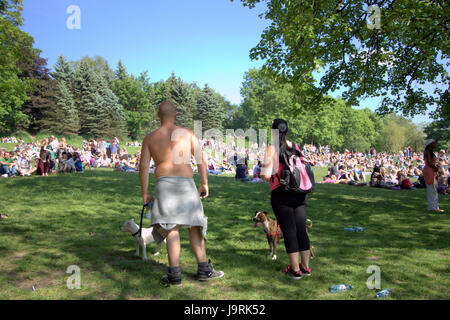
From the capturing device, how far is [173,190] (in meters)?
3.98

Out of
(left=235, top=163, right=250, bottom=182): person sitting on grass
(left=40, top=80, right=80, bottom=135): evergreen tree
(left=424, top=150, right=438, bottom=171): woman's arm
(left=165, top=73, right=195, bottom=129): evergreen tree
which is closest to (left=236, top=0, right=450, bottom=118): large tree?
(left=424, top=150, right=438, bottom=171): woman's arm

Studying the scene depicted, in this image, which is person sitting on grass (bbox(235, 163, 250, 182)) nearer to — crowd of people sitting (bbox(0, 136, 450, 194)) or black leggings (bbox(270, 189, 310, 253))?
crowd of people sitting (bbox(0, 136, 450, 194))

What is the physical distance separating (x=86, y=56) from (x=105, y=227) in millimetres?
86025

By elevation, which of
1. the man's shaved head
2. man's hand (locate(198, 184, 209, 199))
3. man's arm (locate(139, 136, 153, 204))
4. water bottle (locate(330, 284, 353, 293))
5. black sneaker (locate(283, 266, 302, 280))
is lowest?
water bottle (locate(330, 284, 353, 293))

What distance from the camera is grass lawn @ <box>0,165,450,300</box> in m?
3.94

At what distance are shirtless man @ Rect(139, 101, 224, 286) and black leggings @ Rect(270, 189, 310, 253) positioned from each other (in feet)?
3.26

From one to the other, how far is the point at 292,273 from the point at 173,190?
1934mm

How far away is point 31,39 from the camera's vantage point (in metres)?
16.7

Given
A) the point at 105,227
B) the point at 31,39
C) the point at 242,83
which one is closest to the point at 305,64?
the point at 105,227

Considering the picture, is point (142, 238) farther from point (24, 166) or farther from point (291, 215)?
point (24, 166)

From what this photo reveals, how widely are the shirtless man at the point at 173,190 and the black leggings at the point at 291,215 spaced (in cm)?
99

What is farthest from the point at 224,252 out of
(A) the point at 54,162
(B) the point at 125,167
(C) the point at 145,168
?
(A) the point at 54,162

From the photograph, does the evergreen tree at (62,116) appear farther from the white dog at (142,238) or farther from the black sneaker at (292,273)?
the black sneaker at (292,273)

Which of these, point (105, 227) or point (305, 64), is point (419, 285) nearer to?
point (105, 227)
